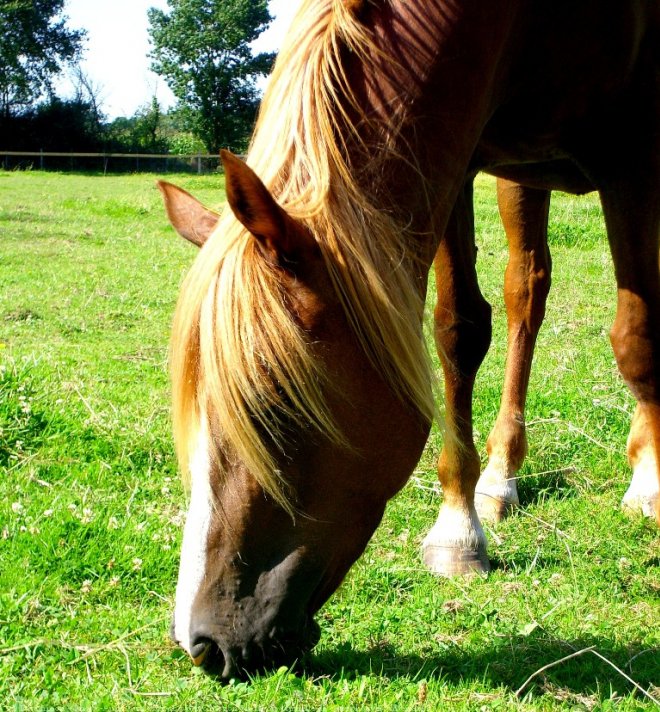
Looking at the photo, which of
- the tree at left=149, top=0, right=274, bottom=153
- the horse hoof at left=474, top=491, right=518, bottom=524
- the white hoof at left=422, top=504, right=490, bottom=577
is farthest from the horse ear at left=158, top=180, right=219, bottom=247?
the tree at left=149, top=0, right=274, bottom=153

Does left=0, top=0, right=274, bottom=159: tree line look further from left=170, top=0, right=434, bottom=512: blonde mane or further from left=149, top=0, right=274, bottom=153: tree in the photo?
left=170, top=0, right=434, bottom=512: blonde mane

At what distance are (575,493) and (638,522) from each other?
0.34m

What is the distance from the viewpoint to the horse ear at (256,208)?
1.52 meters

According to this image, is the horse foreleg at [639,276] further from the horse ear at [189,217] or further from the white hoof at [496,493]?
the horse ear at [189,217]

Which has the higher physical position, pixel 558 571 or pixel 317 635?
pixel 317 635

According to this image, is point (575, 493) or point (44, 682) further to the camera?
point (575, 493)

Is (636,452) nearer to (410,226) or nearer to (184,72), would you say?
(410,226)

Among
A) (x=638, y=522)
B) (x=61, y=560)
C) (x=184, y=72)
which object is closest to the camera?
(x=61, y=560)

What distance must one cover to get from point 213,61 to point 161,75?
3.42 metres

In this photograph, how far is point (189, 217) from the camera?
6.56 ft

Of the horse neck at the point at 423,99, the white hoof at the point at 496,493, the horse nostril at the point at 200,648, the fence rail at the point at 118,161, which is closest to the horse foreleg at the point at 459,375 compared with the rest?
the white hoof at the point at 496,493

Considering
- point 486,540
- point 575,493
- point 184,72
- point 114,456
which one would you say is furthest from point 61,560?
point 184,72

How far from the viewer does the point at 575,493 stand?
3.55 meters

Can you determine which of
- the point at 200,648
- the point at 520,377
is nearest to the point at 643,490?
the point at 520,377
